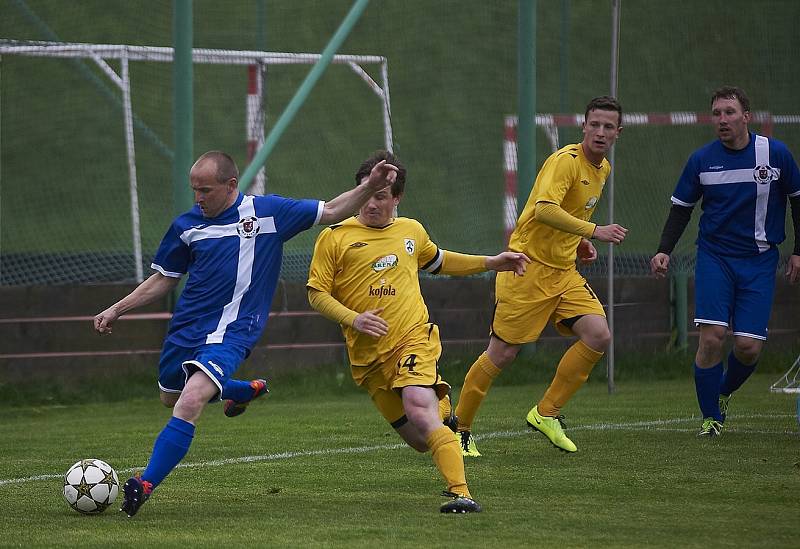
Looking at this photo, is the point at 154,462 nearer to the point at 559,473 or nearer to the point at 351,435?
the point at 559,473

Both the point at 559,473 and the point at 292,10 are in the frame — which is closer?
the point at 559,473

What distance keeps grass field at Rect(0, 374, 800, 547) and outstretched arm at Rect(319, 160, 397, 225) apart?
4.68 feet

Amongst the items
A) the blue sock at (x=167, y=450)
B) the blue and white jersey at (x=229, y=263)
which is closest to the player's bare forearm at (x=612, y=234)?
the blue and white jersey at (x=229, y=263)

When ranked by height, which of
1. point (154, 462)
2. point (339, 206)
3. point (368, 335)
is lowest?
point (154, 462)

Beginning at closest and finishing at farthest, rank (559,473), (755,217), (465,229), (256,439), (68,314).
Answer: (559,473) < (755,217) < (256,439) < (68,314) < (465,229)

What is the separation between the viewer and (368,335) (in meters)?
6.57

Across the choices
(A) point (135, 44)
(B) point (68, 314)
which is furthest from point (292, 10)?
(B) point (68, 314)

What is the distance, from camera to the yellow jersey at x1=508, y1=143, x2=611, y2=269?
335 inches

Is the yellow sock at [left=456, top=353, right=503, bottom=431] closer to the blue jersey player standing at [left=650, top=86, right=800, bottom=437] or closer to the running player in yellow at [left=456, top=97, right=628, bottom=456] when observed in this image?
the running player in yellow at [left=456, top=97, right=628, bottom=456]

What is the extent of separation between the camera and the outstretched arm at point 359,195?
652 cm

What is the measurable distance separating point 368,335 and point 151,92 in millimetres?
10559

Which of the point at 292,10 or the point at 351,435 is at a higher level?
the point at 292,10

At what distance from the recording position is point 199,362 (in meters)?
6.55

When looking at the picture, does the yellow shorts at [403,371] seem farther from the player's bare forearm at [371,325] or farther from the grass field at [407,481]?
the grass field at [407,481]
